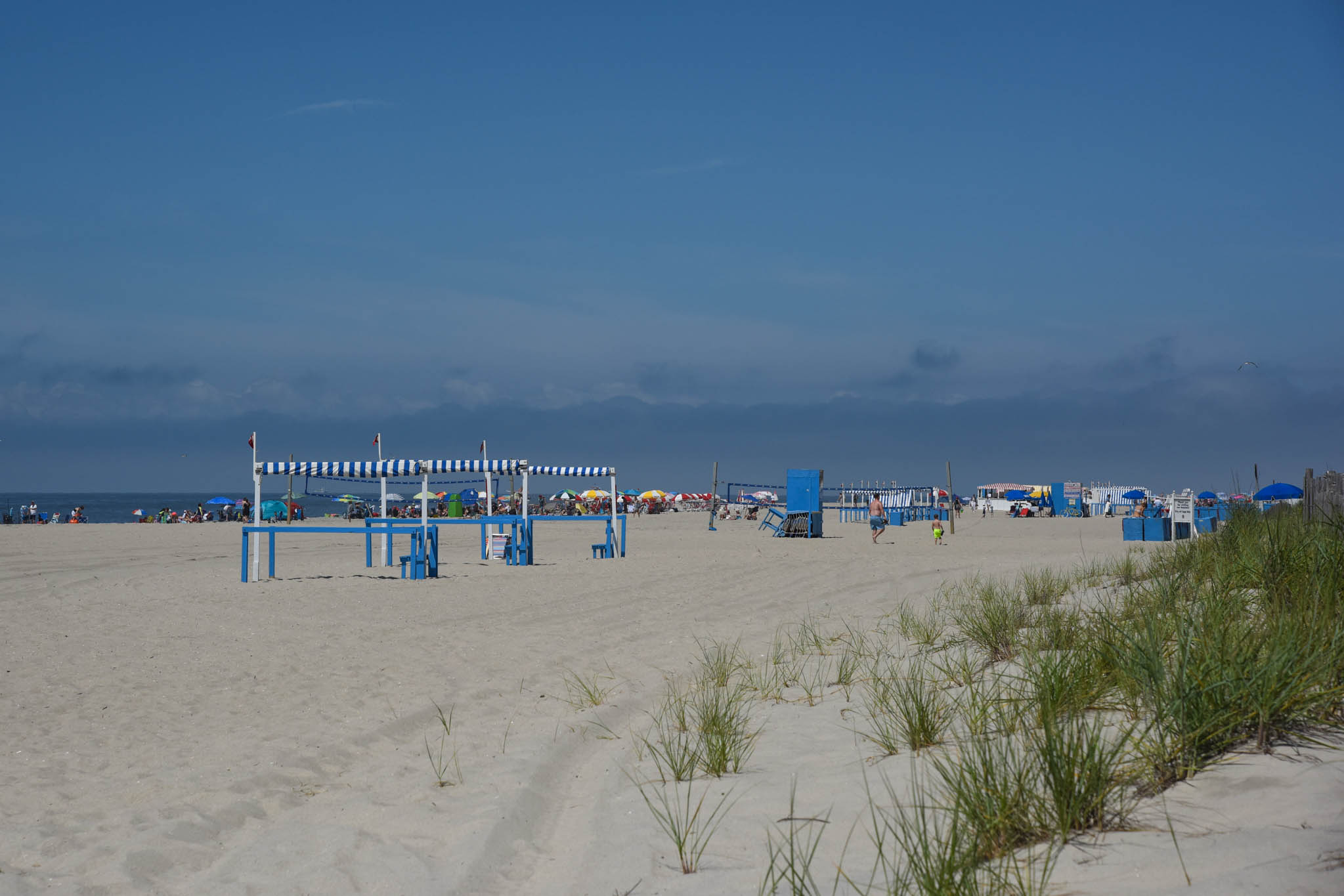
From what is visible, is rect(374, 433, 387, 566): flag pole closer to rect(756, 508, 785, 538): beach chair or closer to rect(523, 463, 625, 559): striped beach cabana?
rect(523, 463, 625, 559): striped beach cabana

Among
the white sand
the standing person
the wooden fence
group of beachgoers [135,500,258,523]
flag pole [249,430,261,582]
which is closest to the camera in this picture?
the white sand

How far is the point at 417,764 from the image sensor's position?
16.2ft

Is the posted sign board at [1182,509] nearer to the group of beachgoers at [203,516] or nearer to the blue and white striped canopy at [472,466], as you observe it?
the blue and white striped canopy at [472,466]

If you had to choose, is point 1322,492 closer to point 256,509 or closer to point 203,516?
point 256,509

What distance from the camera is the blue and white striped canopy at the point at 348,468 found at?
15227mm

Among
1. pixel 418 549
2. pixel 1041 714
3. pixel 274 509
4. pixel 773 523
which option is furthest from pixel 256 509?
pixel 274 509

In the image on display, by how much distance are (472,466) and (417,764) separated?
12.3 metres

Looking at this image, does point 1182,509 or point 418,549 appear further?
point 1182,509

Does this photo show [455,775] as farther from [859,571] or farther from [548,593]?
[859,571]

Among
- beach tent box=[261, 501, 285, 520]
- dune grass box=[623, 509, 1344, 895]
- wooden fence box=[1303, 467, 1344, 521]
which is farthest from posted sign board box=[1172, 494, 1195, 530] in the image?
beach tent box=[261, 501, 285, 520]

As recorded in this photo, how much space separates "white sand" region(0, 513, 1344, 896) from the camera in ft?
9.90

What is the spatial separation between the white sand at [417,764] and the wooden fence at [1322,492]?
14.3 feet

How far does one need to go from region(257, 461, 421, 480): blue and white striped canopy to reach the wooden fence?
12.0 meters

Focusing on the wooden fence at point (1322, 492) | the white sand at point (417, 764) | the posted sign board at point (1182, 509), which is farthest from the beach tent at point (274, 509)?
the wooden fence at point (1322, 492)
